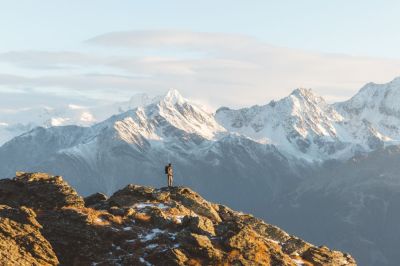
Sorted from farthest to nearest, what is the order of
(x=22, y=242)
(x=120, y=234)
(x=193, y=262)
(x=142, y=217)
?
(x=142, y=217) < (x=120, y=234) < (x=193, y=262) < (x=22, y=242)

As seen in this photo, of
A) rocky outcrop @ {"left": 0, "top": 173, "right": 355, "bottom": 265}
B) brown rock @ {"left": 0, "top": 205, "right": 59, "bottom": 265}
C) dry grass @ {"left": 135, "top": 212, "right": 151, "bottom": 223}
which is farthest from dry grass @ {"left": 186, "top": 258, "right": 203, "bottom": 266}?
brown rock @ {"left": 0, "top": 205, "right": 59, "bottom": 265}

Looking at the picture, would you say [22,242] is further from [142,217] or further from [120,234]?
[142,217]

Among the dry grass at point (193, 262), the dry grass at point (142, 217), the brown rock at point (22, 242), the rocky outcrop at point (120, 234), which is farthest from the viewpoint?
the dry grass at point (142, 217)

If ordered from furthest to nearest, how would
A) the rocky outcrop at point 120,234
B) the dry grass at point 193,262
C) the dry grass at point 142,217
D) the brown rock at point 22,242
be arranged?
1. the dry grass at point 142,217
2. the dry grass at point 193,262
3. the rocky outcrop at point 120,234
4. the brown rock at point 22,242

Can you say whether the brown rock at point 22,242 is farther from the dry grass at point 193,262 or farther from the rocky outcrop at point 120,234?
the dry grass at point 193,262

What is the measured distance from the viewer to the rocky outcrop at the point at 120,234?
7538 cm

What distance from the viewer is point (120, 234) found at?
267 feet

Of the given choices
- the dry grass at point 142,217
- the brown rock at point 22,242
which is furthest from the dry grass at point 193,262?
the brown rock at point 22,242

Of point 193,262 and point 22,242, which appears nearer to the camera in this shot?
point 22,242

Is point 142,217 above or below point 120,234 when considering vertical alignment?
below

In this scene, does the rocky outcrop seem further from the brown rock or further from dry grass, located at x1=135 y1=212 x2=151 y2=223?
dry grass, located at x1=135 y1=212 x2=151 y2=223

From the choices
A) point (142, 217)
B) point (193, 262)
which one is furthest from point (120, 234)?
point (193, 262)

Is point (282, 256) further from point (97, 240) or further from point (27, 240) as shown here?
point (27, 240)

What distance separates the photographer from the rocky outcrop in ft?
247
